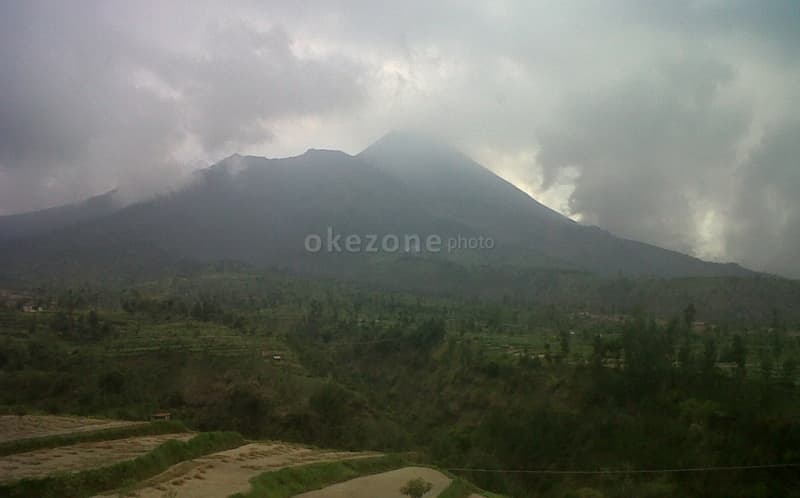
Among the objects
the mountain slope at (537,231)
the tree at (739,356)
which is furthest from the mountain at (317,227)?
the tree at (739,356)

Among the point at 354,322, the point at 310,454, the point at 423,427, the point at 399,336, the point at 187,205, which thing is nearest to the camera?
the point at 310,454

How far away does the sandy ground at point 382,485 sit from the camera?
587 inches

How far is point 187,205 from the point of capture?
159500 mm

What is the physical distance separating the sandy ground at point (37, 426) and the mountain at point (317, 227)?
83263 mm

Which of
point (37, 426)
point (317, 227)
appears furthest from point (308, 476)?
point (317, 227)

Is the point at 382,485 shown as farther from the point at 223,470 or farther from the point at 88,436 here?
the point at 88,436

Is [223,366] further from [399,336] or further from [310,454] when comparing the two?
[399,336]

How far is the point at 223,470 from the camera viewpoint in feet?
49.9

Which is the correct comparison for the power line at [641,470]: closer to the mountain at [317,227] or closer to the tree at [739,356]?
the tree at [739,356]

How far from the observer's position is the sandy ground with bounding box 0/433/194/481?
1216cm

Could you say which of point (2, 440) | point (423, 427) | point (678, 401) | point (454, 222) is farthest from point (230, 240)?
point (2, 440)

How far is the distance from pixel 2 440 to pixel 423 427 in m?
30.3

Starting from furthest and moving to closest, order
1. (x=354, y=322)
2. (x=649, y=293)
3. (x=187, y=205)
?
1. (x=187, y=205)
2. (x=649, y=293)
3. (x=354, y=322)

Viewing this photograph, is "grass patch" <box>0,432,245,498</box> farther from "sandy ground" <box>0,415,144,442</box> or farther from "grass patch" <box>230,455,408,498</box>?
"sandy ground" <box>0,415,144,442</box>
